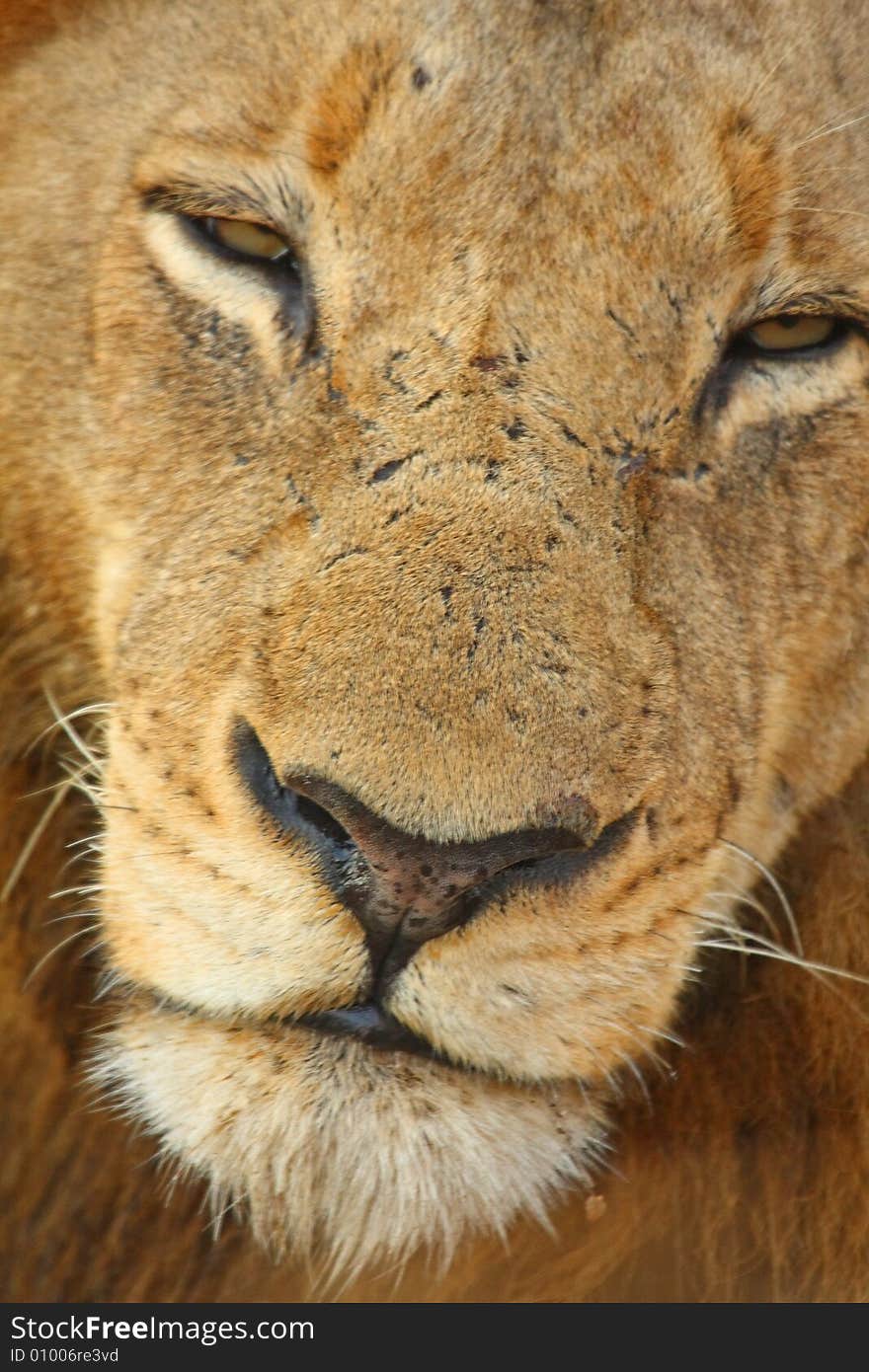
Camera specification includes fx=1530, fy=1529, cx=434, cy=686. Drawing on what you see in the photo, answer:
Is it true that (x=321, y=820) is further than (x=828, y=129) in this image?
No

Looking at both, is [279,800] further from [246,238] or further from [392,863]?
[246,238]

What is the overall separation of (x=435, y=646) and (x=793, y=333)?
2.47 feet

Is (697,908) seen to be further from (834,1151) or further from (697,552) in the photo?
(834,1151)

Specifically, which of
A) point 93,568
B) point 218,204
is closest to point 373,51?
point 218,204

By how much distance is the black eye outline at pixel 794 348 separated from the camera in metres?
1.94

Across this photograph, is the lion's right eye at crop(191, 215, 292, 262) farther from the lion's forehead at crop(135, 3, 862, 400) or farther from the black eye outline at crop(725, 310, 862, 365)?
the black eye outline at crop(725, 310, 862, 365)

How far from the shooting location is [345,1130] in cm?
159

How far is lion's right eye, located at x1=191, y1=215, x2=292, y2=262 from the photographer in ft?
6.19

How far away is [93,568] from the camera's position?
1.99 meters

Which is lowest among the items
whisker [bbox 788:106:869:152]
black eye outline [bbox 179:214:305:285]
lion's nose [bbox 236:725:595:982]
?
lion's nose [bbox 236:725:595:982]

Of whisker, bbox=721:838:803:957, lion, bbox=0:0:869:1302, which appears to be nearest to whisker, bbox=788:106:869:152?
lion, bbox=0:0:869:1302

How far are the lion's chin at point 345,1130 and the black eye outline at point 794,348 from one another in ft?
3.10

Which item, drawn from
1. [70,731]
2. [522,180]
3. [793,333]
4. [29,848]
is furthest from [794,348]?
[29,848]

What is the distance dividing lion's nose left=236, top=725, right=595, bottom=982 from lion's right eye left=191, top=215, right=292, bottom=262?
2.43 feet
